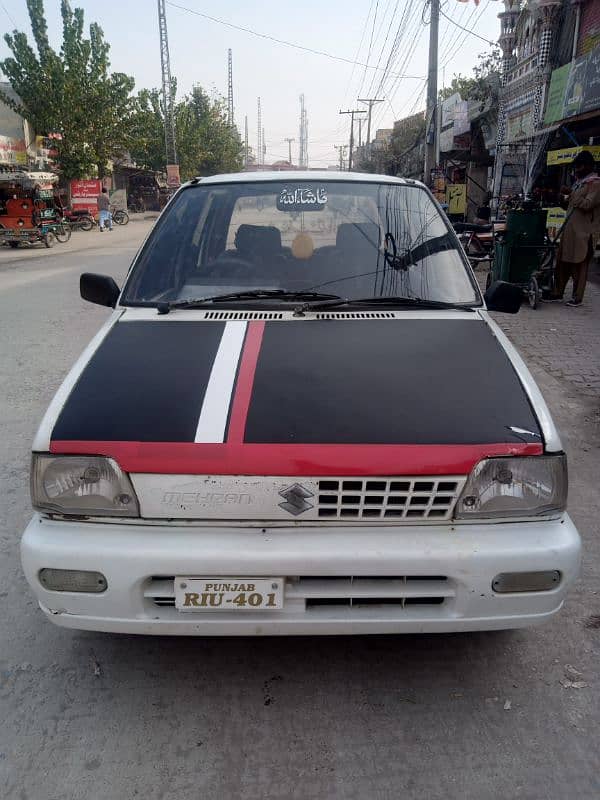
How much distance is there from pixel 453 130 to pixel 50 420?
27.3 meters

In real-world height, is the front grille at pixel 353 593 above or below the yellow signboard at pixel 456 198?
below

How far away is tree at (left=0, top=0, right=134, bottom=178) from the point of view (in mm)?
30062

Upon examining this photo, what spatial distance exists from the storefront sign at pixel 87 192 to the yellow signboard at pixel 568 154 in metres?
23.3

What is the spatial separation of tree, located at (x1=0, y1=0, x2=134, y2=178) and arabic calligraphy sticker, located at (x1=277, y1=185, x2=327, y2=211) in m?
30.7

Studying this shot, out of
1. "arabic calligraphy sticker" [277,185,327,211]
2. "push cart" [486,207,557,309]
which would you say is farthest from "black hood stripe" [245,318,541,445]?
"push cart" [486,207,557,309]

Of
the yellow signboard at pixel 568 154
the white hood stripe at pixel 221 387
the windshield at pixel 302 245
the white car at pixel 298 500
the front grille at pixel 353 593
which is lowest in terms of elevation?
the front grille at pixel 353 593

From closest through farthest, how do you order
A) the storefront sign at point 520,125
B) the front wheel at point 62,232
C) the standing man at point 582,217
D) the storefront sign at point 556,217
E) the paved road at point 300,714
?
the paved road at point 300,714
the standing man at point 582,217
the storefront sign at point 556,217
the storefront sign at point 520,125
the front wheel at point 62,232

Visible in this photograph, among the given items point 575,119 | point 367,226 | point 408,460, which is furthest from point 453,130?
point 408,460

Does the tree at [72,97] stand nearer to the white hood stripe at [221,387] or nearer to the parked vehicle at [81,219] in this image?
the parked vehicle at [81,219]

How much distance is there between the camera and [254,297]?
3.03m

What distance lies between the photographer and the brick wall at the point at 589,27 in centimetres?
1332

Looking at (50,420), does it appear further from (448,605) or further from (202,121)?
(202,121)

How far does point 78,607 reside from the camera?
214 centimetres

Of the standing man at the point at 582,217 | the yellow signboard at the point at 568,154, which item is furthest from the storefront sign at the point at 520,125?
the standing man at the point at 582,217
